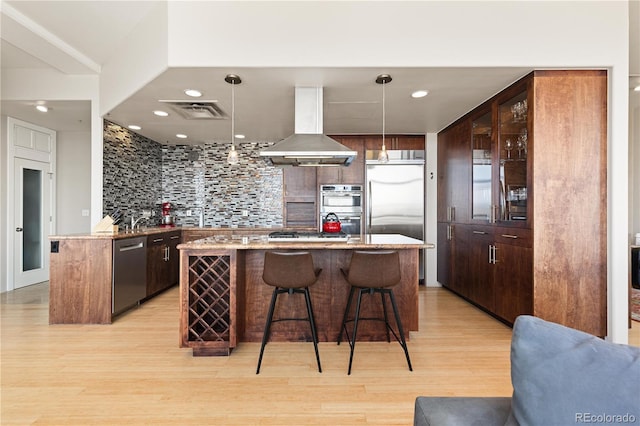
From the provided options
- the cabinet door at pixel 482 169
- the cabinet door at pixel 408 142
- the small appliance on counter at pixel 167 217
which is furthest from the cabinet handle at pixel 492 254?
the small appliance on counter at pixel 167 217

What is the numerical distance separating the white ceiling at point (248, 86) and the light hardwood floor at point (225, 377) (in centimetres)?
238

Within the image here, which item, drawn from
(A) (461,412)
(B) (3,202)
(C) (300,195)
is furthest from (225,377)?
(B) (3,202)

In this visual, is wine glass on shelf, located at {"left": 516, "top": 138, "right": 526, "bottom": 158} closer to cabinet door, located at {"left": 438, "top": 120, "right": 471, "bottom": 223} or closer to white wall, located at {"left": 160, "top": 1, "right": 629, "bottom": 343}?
white wall, located at {"left": 160, "top": 1, "right": 629, "bottom": 343}

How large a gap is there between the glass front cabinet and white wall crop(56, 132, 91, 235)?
20.0 ft

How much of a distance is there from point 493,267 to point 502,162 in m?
1.12

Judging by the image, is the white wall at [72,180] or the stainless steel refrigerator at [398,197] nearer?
the stainless steel refrigerator at [398,197]

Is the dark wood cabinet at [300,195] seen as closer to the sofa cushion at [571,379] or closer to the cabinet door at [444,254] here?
the cabinet door at [444,254]

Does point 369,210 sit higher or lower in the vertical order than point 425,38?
lower

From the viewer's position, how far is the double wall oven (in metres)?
5.43

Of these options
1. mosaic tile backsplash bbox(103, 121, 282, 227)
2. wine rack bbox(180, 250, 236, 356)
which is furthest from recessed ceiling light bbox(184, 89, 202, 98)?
mosaic tile backsplash bbox(103, 121, 282, 227)

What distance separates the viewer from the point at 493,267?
3652mm

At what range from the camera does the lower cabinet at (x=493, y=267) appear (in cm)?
312

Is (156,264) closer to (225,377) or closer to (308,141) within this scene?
(225,377)

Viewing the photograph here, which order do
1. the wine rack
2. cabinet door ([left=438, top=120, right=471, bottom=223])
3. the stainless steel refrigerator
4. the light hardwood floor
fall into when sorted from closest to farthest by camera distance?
the light hardwood floor
the wine rack
cabinet door ([left=438, top=120, right=471, bottom=223])
the stainless steel refrigerator
